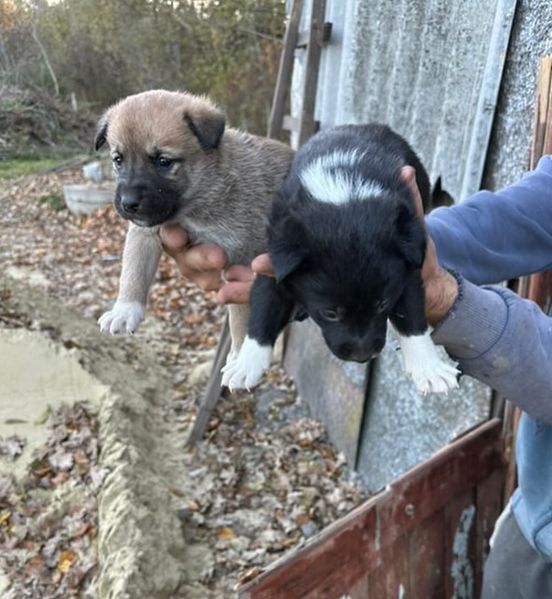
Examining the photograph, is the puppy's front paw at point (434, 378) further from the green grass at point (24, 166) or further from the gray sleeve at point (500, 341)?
the green grass at point (24, 166)

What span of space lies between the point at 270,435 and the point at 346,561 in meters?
2.31

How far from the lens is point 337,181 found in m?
1.44

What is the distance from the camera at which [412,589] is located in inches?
98.3

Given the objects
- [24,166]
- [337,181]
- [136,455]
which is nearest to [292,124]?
[136,455]

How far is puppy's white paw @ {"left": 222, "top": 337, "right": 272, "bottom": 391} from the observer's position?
1.52 metres

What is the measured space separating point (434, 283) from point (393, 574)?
1.36 m

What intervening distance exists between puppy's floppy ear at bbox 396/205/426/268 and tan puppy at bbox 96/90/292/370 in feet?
2.10

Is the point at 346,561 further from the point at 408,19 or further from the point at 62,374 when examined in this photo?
the point at 408,19

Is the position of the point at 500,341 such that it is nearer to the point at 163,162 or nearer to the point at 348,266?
the point at 348,266

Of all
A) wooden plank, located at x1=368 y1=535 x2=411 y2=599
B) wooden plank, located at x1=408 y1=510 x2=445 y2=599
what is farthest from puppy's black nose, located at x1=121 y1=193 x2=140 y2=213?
wooden plank, located at x1=408 y1=510 x2=445 y2=599

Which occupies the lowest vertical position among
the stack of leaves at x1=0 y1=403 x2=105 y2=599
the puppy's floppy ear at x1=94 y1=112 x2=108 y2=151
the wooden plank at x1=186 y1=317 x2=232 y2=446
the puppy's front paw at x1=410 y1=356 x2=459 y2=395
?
the wooden plank at x1=186 y1=317 x2=232 y2=446

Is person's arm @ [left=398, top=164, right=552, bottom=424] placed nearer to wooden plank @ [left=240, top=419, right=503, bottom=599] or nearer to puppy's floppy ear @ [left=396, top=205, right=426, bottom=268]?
puppy's floppy ear @ [left=396, top=205, right=426, bottom=268]

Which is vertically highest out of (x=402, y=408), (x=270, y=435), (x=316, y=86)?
(x=316, y=86)

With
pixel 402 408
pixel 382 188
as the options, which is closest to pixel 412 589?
pixel 402 408
